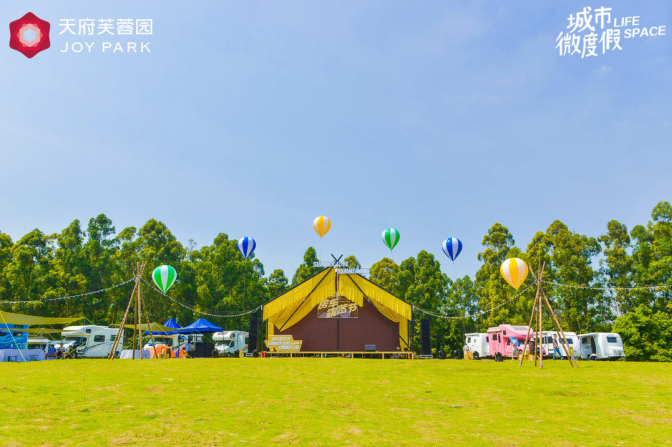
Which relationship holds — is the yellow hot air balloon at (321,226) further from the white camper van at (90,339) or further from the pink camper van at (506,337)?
the white camper van at (90,339)

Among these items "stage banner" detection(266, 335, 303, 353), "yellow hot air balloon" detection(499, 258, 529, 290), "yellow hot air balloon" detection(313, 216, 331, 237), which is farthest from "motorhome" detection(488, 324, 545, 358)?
"yellow hot air balloon" detection(313, 216, 331, 237)

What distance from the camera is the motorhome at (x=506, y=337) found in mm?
30266

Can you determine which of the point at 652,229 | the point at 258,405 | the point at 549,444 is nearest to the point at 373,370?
the point at 258,405

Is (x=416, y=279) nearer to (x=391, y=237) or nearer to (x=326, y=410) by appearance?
(x=391, y=237)

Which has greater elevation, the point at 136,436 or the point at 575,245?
the point at 575,245

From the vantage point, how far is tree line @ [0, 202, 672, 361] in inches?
1531

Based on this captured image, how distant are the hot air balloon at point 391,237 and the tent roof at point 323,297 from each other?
144 inches

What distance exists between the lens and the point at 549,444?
630 cm

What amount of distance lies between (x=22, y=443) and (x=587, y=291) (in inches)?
1694

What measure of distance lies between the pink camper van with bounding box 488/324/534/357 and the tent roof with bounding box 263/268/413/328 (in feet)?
22.8

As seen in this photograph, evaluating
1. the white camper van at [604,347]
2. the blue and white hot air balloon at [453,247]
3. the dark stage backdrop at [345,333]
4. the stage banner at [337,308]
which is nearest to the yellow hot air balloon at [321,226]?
the stage banner at [337,308]

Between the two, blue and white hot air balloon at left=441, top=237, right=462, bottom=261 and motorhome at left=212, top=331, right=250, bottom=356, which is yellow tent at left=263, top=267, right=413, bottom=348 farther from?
motorhome at left=212, top=331, right=250, bottom=356

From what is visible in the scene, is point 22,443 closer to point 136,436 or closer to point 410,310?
point 136,436

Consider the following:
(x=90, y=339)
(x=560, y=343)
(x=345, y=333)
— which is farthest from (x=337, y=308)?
(x=90, y=339)
